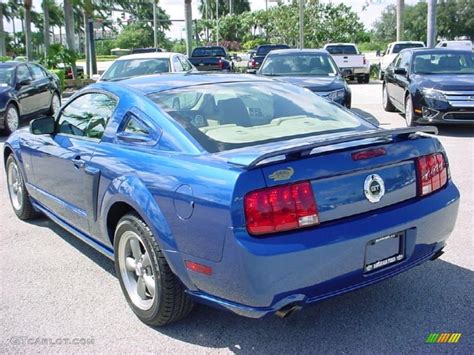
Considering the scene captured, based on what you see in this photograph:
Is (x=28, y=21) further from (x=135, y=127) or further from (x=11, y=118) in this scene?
(x=135, y=127)

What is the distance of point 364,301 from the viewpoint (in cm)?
384

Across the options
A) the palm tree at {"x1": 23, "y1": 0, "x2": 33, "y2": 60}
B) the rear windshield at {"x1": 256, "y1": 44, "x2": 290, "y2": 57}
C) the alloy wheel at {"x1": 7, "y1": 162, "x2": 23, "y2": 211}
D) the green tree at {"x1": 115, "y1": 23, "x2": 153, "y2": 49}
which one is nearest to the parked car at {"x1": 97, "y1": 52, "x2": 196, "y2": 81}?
the alloy wheel at {"x1": 7, "y1": 162, "x2": 23, "y2": 211}

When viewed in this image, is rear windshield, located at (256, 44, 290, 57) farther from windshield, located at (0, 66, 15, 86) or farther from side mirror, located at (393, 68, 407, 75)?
side mirror, located at (393, 68, 407, 75)

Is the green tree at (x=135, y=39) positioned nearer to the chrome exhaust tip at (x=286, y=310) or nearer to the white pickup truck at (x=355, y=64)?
the white pickup truck at (x=355, y=64)

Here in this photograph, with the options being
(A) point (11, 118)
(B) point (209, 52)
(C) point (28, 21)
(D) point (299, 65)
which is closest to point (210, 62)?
(B) point (209, 52)

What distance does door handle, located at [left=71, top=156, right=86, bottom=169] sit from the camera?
4.11 metres

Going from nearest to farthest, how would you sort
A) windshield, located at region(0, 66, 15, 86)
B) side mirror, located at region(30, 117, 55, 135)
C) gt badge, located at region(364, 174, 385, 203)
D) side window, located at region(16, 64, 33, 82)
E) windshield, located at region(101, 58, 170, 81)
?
gt badge, located at region(364, 174, 385, 203) → side mirror, located at region(30, 117, 55, 135) → windshield, located at region(101, 58, 170, 81) → windshield, located at region(0, 66, 15, 86) → side window, located at region(16, 64, 33, 82)

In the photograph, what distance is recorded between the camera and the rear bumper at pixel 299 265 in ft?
9.25

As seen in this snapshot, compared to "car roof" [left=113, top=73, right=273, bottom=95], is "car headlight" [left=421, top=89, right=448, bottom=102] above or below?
below

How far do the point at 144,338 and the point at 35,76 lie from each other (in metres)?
11.7

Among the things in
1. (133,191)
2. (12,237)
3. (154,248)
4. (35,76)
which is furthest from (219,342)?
(35,76)

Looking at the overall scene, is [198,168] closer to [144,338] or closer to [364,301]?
[144,338]

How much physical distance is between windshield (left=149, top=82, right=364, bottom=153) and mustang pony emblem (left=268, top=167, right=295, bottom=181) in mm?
573

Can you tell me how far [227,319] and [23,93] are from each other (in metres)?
10.6
